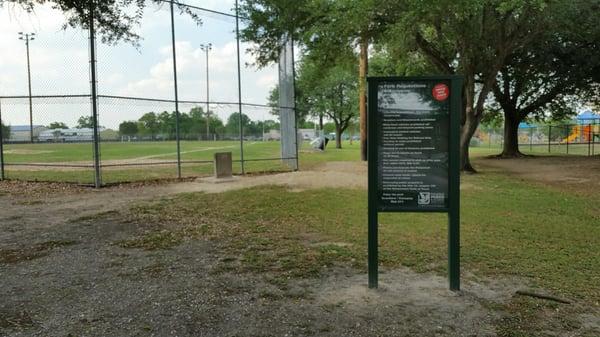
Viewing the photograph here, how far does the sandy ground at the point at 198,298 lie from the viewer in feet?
11.2

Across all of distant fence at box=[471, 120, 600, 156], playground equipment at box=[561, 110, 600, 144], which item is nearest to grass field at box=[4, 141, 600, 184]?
distant fence at box=[471, 120, 600, 156]

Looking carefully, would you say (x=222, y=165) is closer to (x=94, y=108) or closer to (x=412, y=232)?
(x=94, y=108)

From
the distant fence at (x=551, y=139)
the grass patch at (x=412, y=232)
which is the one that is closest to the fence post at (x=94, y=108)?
the grass patch at (x=412, y=232)

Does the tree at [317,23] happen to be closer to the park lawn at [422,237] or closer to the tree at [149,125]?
the tree at [149,125]

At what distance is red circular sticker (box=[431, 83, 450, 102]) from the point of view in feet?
13.2

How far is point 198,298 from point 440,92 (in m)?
2.67

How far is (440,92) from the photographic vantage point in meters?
4.04

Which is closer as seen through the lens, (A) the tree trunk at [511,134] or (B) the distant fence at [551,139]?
(A) the tree trunk at [511,134]

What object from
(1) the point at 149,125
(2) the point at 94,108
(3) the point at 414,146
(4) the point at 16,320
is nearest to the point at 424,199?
(3) the point at 414,146

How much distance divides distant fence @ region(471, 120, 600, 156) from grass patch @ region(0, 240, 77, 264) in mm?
33228

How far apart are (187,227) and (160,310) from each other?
325cm

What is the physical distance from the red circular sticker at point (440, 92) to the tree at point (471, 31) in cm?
689

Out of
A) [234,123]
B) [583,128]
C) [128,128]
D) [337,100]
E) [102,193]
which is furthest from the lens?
[337,100]

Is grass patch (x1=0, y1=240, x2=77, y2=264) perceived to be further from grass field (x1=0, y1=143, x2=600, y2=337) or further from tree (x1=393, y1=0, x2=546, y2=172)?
tree (x1=393, y1=0, x2=546, y2=172)
